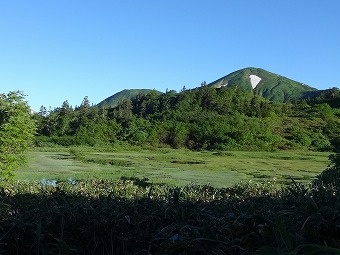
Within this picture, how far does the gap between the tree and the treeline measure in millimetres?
41377

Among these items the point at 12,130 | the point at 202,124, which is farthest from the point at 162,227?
the point at 202,124

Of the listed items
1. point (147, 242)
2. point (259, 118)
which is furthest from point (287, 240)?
point (259, 118)

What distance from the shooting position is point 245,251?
1.87 m

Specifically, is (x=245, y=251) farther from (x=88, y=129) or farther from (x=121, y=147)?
(x=88, y=129)

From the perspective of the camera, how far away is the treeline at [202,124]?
186 feet

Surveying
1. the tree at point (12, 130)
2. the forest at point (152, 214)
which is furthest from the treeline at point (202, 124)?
the tree at point (12, 130)

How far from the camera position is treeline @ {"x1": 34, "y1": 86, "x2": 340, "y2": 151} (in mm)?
56719

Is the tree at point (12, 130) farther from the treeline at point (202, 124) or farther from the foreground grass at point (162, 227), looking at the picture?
the treeline at point (202, 124)

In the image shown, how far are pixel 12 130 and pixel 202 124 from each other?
48876 mm

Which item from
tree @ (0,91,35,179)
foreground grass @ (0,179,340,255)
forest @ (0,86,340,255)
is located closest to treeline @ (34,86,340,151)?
forest @ (0,86,340,255)

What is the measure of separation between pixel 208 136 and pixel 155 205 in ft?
183

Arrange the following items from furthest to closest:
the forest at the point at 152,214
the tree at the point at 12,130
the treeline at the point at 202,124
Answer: the treeline at the point at 202,124
the tree at the point at 12,130
the forest at the point at 152,214

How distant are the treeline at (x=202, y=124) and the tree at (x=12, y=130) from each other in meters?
41.4

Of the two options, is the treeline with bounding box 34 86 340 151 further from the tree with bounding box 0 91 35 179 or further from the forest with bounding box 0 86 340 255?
the tree with bounding box 0 91 35 179
